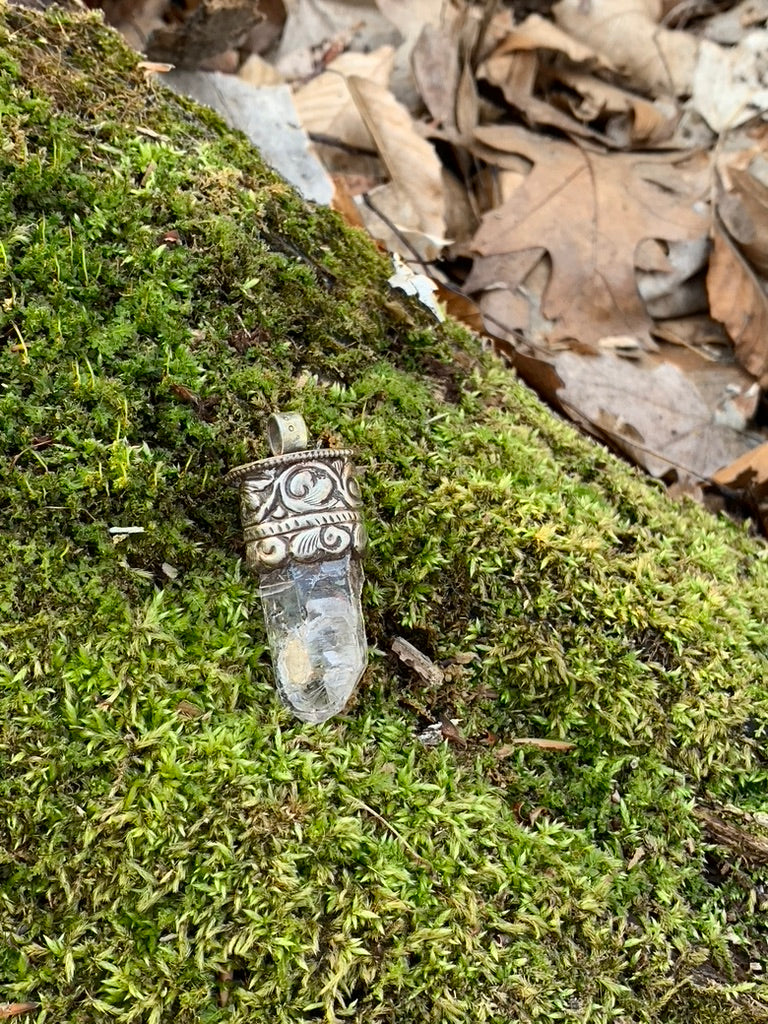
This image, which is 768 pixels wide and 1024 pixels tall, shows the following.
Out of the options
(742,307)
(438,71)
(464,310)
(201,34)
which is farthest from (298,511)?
(438,71)

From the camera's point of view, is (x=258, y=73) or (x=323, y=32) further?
(x=323, y=32)

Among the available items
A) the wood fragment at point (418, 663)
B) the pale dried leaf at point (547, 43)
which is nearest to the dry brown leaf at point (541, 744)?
the wood fragment at point (418, 663)

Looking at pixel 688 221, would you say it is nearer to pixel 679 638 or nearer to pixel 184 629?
pixel 679 638

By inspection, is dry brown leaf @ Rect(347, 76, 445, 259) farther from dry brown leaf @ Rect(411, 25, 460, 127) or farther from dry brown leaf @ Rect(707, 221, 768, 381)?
dry brown leaf @ Rect(707, 221, 768, 381)

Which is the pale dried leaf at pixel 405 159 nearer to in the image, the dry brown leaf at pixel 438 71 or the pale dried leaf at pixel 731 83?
the dry brown leaf at pixel 438 71

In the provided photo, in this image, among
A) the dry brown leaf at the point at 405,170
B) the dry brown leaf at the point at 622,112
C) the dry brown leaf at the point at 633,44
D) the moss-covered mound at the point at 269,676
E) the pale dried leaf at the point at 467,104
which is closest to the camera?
the moss-covered mound at the point at 269,676

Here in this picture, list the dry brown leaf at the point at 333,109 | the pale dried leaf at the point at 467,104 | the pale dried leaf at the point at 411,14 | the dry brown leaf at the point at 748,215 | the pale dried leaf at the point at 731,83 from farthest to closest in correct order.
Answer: the pale dried leaf at the point at 411,14 → the pale dried leaf at the point at 731,83 → the pale dried leaf at the point at 467,104 → the dry brown leaf at the point at 333,109 → the dry brown leaf at the point at 748,215

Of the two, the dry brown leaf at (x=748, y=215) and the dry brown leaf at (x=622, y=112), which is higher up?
the dry brown leaf at (x=622, y=112)

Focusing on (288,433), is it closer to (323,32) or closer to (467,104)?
(467,104)
